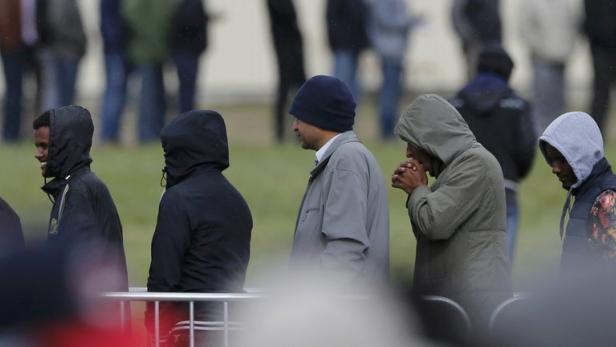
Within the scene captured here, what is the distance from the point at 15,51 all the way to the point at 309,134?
9914mm

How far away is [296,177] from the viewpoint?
1526 centimetres

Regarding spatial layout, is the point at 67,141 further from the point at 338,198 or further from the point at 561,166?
the point at 561,166

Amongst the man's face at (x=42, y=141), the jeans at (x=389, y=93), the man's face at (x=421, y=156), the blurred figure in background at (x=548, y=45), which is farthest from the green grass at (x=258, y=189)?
the man's face at (x=421, y=156)

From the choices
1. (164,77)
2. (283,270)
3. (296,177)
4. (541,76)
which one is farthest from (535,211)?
(283,270)

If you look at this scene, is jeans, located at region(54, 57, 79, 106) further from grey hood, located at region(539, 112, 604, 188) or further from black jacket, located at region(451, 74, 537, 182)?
grey hood, located at region(539, 112, 604, 188)

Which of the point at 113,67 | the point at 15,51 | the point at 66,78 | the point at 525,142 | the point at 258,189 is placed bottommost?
the point at 258,189

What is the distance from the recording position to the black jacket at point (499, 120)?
36.6 ft

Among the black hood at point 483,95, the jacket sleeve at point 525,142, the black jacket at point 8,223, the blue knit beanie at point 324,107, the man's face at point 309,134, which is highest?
the blue knit beanie at point 324,107

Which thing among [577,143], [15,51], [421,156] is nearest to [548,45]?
[15,51]

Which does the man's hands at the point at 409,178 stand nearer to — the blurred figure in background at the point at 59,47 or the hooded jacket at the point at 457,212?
the hooded jacket at the point at 457,212

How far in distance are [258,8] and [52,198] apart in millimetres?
13957

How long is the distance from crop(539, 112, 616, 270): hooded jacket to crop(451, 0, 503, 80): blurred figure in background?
378 inches

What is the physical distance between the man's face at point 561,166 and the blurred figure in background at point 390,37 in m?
9.47

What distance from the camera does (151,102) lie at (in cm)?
1723
